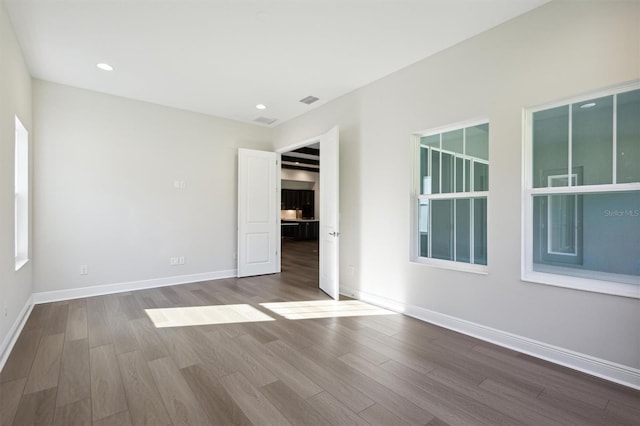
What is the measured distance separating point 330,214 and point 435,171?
5.17 feet

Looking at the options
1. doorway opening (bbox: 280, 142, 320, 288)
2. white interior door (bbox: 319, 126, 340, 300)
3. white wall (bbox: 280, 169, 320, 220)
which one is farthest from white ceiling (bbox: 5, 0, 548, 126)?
white wall (bbox: 280, 169, 320, 220)

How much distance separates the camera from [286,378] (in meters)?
2.25

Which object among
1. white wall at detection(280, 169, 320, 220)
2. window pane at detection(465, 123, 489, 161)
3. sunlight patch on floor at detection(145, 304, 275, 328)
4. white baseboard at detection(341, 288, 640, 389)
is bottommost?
sunlight patch on floor at detection(145, 304, 275, 328)

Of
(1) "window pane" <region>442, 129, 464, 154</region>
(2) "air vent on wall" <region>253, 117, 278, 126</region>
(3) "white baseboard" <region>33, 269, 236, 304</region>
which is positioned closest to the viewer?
(1) "window pane" <region>442, 129, 464, 154</region>

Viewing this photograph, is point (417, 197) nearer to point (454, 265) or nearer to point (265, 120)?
point (454, 265)

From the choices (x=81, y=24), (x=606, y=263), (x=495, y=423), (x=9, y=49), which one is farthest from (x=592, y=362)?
(x=9, y=49)

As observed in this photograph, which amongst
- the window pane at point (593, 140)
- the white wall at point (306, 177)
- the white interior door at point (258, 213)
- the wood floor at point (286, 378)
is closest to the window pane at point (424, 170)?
the window pane at point (593, 140)

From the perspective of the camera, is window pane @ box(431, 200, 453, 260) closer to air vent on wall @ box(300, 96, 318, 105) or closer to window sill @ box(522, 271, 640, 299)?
window sill @ box(522, 271, 640, 299)

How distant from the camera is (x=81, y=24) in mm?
2828

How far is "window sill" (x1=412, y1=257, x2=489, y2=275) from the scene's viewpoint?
3.03m

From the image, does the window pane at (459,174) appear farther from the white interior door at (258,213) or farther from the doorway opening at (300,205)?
the doorway opening at (300,205)

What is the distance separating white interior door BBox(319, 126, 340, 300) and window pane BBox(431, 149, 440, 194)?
4.18 feet

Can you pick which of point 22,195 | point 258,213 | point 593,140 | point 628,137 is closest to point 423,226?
point 593,140

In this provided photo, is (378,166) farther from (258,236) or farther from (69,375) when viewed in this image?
(69,375)
